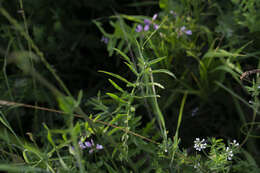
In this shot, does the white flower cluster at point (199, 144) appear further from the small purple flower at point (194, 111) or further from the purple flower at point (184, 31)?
the purple flower at point (184, 31)

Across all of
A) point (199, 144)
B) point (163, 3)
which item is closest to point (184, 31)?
point (163, 3)

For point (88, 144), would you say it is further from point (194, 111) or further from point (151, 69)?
point (194, 111)

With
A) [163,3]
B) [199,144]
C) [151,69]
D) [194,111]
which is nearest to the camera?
[199,144]

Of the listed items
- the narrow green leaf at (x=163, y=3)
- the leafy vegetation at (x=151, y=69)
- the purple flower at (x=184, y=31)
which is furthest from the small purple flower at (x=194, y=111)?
the narrow green leaf at (x=163, y=3)

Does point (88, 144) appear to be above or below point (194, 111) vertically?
above

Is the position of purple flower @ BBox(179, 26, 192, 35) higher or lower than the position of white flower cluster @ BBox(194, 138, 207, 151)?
higher

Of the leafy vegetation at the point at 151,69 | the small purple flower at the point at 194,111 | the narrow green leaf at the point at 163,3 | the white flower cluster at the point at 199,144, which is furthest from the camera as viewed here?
the narrow green leaf at the point at 163,3

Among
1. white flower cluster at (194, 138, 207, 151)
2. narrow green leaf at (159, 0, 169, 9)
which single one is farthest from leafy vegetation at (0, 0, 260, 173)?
white flower cluster at (194, 138, 207, 151)

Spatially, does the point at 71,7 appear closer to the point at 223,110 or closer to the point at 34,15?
the point at 34,15

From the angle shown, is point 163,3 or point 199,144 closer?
point 199,144

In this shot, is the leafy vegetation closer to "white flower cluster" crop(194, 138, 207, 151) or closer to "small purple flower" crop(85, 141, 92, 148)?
"small purple flower" crop(85, 141, 92, 148)

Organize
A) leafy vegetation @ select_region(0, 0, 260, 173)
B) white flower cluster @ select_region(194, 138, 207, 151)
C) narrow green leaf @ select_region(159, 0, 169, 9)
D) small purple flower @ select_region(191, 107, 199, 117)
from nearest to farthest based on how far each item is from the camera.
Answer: white flower cluster @ select_region(194, 138, 207, 151)
leafy vegetation @ select_region(0, 0, 260, 173)
small purple flower @ select_region(191, 107, 199, 117)
narrow green leaf @ select_region(159, 0, 169, 9)

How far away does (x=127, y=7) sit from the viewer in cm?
171

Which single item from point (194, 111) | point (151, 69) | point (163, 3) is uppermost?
point (163, 3)
